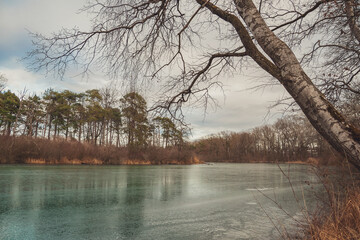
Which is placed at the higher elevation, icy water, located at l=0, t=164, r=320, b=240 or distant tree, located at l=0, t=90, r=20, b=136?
distant tree, located at l=0, t=90, r=20, b=136

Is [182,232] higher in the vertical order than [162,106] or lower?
lower

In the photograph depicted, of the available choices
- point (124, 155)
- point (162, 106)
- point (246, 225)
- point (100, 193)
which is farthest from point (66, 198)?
point (124, 155)

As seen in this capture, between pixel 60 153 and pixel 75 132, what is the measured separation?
1676 centimetres

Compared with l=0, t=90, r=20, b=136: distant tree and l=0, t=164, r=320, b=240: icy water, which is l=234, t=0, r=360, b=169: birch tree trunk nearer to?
l=0, t=164, r=320, b=240: icy water

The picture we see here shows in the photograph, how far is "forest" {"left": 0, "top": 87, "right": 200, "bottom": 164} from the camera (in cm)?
1447

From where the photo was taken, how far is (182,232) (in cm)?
291

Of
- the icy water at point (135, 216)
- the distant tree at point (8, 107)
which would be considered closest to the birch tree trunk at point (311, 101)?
the icy water at point (135, 216)

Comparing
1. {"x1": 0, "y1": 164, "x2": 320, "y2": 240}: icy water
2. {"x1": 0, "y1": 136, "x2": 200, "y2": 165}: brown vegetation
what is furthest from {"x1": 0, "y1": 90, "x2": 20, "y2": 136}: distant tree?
{"x1": 0, "y1": 164, "x2": 320, "y2": 240}: icy water

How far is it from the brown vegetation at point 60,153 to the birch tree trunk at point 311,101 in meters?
12.0

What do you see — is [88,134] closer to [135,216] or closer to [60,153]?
[60,153]

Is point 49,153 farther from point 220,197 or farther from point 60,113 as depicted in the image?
point 60,113

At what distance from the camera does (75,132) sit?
3167 cm

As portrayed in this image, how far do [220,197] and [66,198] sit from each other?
11.7 feet

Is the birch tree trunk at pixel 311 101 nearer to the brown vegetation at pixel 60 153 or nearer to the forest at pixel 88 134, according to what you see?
the forest at pixel 88 134
